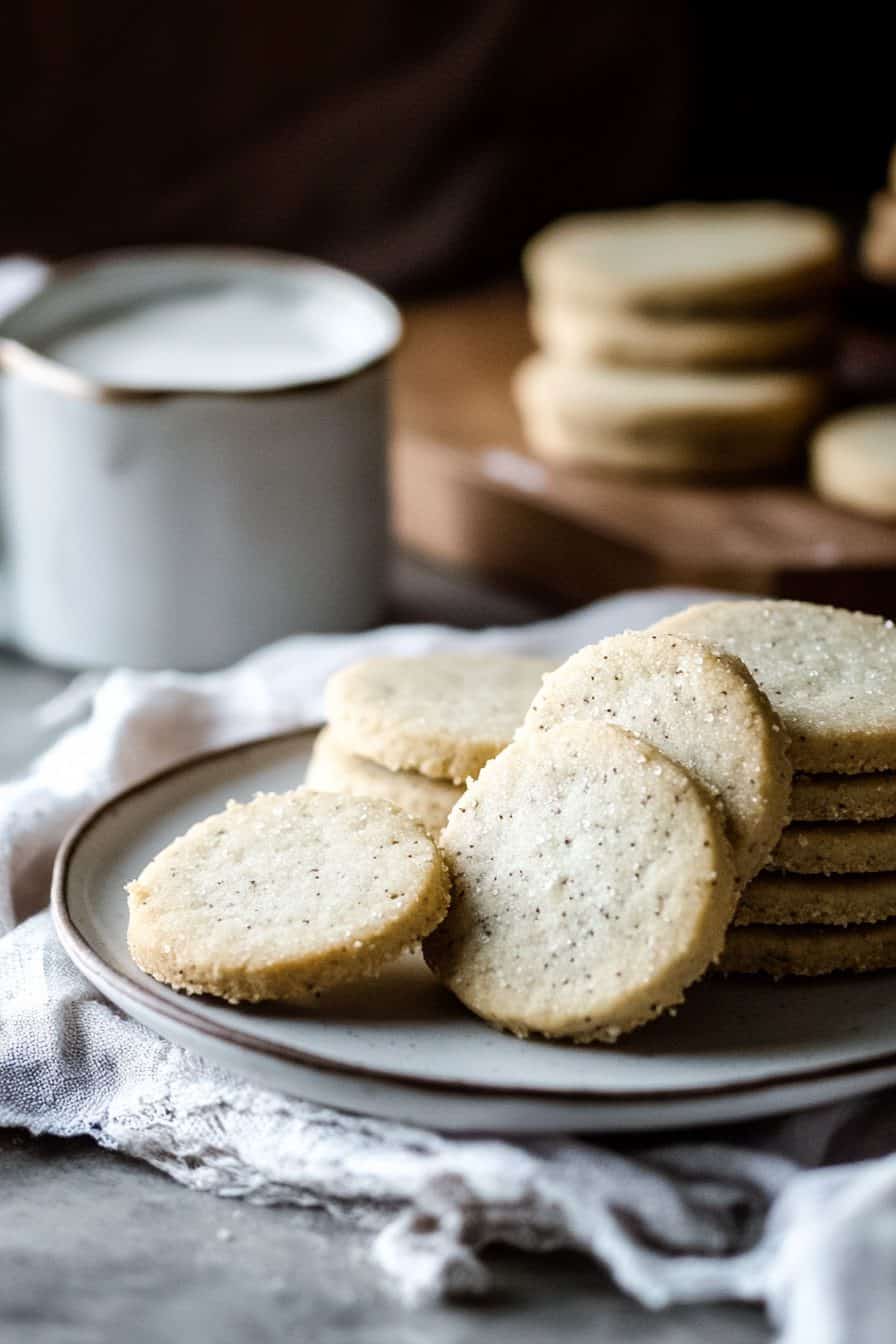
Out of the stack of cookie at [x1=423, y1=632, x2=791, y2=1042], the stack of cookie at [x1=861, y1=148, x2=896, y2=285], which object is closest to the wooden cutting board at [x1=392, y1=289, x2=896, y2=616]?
the stack of cookie at [x1=861, y1=148, x2=896, y2=285]

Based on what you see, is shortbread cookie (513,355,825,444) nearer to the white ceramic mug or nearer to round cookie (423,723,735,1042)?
the white ceramic mug

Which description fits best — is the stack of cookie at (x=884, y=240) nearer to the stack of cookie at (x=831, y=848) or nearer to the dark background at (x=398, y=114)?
the dark background at (x=398, y=114)

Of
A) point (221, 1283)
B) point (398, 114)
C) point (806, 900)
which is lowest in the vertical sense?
point (221, 1283)

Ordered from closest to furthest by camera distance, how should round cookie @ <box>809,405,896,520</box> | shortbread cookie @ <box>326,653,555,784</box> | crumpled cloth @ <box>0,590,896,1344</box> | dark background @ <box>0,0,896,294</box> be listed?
crumpled cloth @ <box>0,590,896,1344</box>, shortbread cookie @ <box>326,653,555,784</box>, round cookie @ <box>809,405,896,520</box>, dark background @ <box>0,0,896,294</box>

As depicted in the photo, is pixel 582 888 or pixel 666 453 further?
pixel 666 453

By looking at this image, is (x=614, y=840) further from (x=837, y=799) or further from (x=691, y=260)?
(x=691, y=260)

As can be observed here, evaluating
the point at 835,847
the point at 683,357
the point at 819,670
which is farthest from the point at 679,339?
the point at 835,847

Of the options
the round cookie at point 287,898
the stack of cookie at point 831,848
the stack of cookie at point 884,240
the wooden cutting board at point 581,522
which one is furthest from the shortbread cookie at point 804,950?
the stack of cookie at point 884,240
